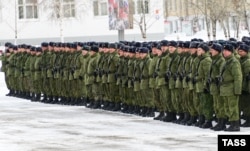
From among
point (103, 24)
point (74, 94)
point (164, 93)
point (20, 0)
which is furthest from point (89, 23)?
point (164, 93)

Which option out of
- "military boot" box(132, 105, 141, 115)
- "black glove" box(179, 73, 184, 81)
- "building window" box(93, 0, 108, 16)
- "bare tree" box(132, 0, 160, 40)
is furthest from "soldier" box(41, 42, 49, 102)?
"building window" box(93, 0, 108, 16)

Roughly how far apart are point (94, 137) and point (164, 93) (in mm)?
2842

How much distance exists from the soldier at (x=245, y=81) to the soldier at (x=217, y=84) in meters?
0.46

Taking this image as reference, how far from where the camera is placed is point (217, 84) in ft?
53.6

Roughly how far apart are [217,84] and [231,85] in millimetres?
325

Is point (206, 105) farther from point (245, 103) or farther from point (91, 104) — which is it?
point (91, 104)

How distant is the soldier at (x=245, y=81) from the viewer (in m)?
16.5

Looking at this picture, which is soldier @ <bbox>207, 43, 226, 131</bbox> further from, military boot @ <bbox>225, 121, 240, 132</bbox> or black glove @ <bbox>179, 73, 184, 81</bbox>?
black glove @ <bbox>179, 73, 184, 81</bbox>

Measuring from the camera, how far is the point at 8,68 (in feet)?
88.7

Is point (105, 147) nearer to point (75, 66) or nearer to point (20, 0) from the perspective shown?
point (75, 66)

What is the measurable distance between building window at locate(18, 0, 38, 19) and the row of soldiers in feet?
129

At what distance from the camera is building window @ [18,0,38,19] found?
65.6 meters

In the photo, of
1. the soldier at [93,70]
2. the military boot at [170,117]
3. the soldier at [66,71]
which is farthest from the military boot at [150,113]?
the soldier at [66,71]

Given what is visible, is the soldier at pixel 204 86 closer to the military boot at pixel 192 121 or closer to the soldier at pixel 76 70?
the military boot at pixel 192 121
